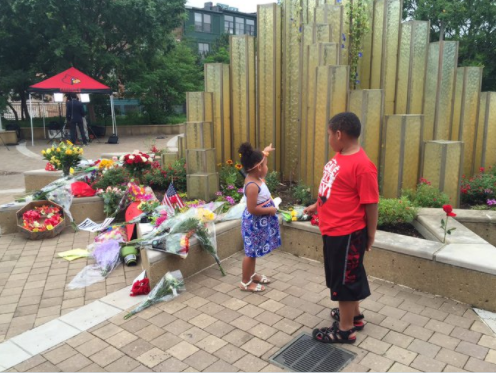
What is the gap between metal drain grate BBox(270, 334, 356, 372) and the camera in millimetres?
2850

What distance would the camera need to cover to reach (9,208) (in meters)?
6.34

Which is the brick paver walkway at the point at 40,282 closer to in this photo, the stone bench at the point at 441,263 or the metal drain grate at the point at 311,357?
the metal drain grate at the point at 311,357

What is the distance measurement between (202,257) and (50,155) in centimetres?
459

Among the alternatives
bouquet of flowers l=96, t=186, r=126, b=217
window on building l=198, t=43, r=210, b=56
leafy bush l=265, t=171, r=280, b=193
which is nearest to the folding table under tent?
bouquet of flowers l=96, t=186, r=126, b=217

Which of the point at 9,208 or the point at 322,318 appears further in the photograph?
the point at 9,208

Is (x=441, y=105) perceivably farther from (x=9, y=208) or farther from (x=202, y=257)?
(x=9, y=208)

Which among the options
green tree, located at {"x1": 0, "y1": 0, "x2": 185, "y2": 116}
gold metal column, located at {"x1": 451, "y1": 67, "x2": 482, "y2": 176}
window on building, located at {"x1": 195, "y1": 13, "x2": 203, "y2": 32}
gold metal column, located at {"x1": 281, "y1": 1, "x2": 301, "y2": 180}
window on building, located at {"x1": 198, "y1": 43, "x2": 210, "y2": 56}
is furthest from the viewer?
window on building, located at {"x1": 198, "y1": 43, "x2": 210, "y2": 56}

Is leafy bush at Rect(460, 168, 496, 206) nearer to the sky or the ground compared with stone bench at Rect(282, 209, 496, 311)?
nearer to the sky

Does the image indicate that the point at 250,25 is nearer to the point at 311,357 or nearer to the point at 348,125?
the point at 348,125

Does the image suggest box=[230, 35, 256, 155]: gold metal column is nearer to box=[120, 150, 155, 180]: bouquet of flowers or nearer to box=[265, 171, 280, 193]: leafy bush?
box=[265, 171, 280, 193]: leafy bush

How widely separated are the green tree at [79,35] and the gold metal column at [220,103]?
42.7 ft

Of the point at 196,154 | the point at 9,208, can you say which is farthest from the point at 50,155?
the point at 196,154

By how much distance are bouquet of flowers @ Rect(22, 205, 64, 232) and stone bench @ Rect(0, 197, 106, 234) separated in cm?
31

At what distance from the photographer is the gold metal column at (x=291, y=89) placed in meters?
6.42
